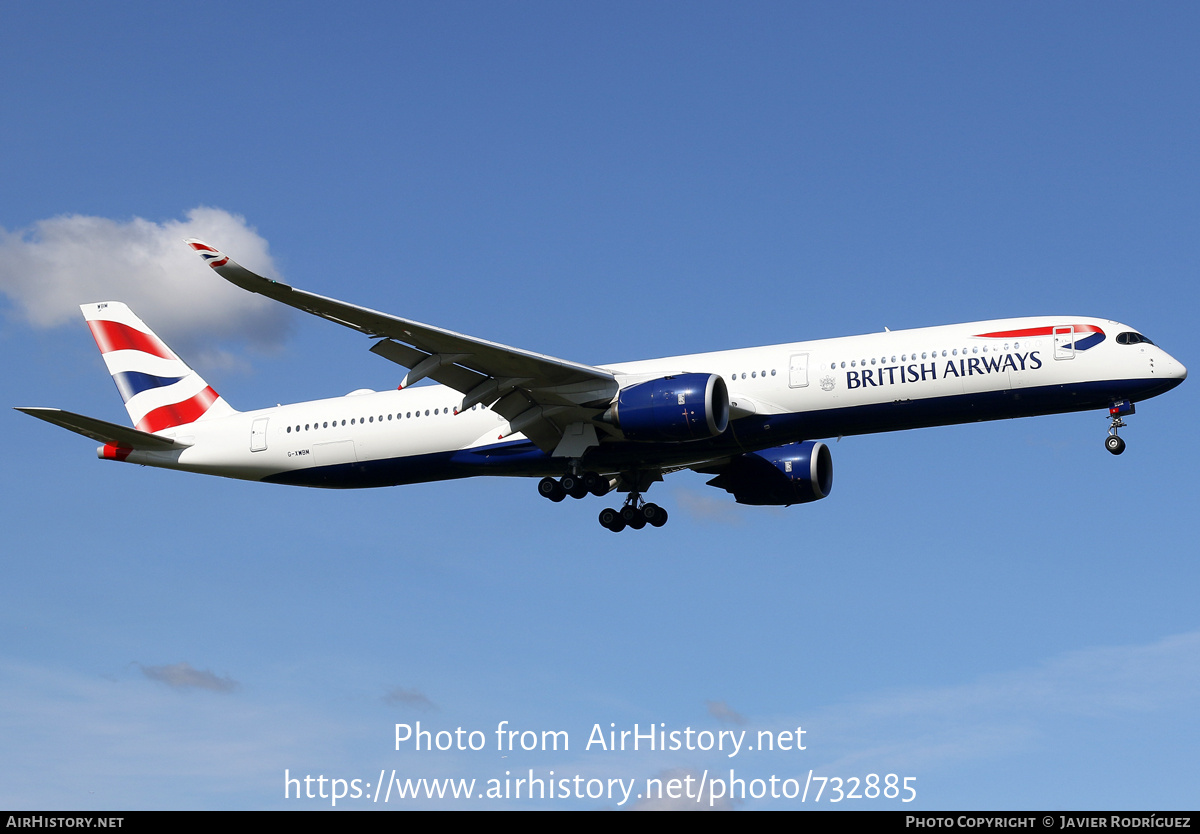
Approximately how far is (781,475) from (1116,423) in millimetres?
9849

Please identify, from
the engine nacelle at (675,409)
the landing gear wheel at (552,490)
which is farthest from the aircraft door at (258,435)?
the engine nacelle at (675,409)

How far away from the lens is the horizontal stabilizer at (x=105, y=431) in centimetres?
3406

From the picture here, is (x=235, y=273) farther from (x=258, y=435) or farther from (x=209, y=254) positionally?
(x=258, y=435)

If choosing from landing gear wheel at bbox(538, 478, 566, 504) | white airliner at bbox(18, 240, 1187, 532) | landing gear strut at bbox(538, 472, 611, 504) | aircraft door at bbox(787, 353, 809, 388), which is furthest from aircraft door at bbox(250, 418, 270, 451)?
aircraft door at bbox(787, 353, 809, 388)

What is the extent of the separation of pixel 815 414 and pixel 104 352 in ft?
77.3

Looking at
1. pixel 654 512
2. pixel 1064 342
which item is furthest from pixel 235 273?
pixel 1064 342

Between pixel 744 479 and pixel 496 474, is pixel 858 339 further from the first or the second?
pixel 496 474

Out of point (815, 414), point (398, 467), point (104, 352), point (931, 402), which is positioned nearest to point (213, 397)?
point (104, 352)

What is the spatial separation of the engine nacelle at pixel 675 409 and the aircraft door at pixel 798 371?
1.72m

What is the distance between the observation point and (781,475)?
124ft

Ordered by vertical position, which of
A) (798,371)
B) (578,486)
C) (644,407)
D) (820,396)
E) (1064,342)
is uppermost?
(1064,342)

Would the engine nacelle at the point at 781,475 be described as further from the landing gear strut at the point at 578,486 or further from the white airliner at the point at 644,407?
the landing gear strut at the point at 578,486

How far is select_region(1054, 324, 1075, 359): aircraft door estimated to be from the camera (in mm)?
31047

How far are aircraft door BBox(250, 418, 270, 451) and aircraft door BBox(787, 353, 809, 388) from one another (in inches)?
620
